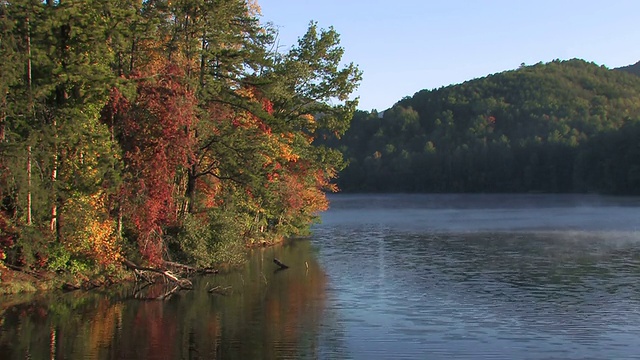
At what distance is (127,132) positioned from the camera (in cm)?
3098

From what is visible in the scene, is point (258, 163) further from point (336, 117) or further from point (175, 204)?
point (336, 117)

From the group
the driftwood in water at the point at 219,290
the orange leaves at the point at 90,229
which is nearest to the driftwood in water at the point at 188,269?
the driftwood in water at the point at 219,290

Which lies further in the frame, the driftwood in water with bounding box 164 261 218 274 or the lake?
the driftwood in water with bounding box 164 261 218 274

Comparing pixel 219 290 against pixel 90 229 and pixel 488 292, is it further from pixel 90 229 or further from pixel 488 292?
pixel 488 292

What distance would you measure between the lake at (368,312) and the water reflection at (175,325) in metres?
0.05

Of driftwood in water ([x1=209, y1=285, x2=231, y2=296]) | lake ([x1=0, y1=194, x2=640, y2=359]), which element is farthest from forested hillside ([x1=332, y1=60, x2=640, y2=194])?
driftwood in water ([x1=209, y1=285, x2=231, y2=296])

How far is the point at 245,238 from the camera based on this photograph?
4719 cm

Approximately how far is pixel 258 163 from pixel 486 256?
16.1m

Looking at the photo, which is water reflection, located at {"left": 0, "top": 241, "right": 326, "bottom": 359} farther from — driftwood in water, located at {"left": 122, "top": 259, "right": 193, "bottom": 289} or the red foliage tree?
the red foliage tree

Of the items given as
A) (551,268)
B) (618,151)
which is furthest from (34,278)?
(618,151)

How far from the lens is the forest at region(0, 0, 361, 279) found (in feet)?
89.1

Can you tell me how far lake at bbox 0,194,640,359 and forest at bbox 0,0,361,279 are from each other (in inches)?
91.4

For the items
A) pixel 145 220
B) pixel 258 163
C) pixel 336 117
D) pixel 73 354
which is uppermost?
pixel 336 117

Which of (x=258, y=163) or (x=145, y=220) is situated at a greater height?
(x=258, y=163)
